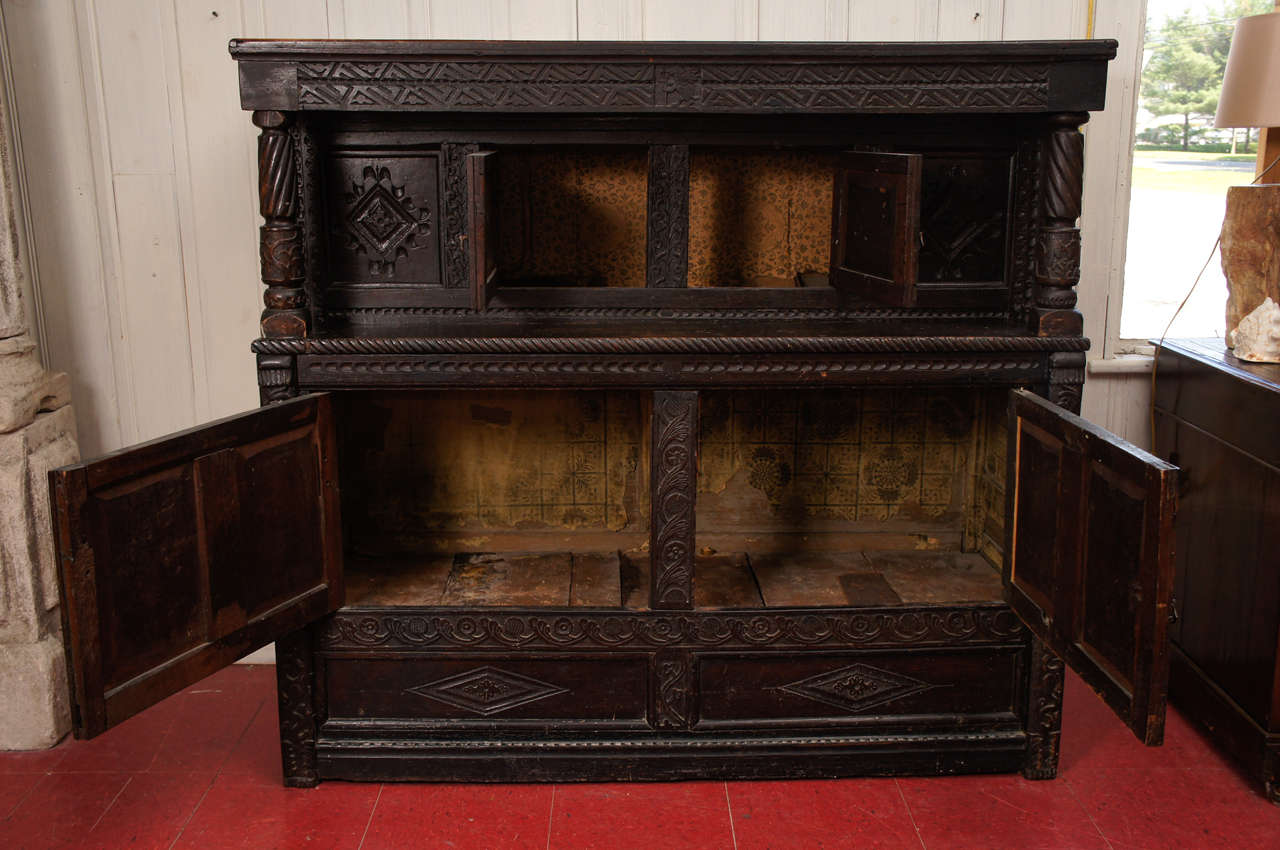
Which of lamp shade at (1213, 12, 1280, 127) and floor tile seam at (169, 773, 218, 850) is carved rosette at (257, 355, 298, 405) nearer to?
floor tile seam at (169, 773, 218, 850)

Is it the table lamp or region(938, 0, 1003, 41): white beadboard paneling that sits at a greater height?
region(938, 0, 1003, 41): white beadboard paneling

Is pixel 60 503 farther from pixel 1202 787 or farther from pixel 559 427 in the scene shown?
pixel 1202 787

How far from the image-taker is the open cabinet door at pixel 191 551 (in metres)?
2.38

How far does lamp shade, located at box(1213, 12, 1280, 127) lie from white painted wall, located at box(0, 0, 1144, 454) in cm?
38

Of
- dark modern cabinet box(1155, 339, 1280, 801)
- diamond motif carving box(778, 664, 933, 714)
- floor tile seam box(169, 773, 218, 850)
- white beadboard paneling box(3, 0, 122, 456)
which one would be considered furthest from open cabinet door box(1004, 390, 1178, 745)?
white beadboard paneling box(3, 0, 122, 456)

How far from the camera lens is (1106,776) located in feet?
10.8

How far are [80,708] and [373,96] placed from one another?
64.7 inches

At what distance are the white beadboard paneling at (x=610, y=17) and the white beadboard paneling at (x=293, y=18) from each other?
0.80m

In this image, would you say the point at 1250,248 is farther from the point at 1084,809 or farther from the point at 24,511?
the point at 24,511

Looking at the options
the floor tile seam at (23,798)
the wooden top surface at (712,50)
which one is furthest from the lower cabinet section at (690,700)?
the wooden top surface at (712,50)

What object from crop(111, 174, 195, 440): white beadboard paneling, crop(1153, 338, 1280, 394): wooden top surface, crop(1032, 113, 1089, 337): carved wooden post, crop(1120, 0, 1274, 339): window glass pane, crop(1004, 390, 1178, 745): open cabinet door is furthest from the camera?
crop(1120, 0, 1274, 339): window glass pane

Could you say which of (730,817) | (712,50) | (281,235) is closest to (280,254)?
(281,235)

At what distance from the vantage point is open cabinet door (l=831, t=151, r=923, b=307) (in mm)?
2934

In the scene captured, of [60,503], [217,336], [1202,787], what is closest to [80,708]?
[60,503]
